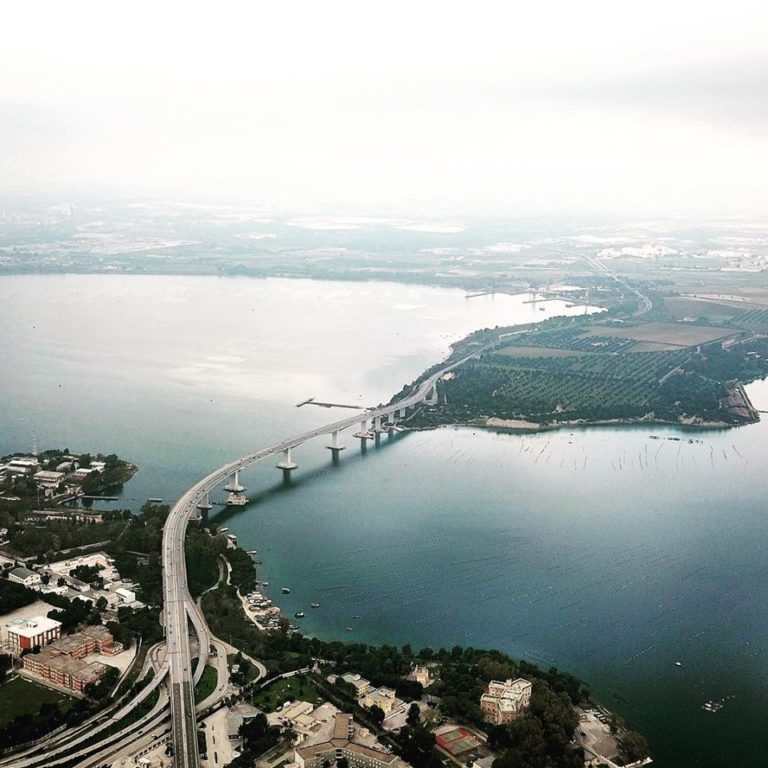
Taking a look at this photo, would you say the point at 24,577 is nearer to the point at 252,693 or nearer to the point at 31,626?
the point at 31,626

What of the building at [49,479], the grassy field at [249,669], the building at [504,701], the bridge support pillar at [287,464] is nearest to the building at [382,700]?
the building at [504,701]

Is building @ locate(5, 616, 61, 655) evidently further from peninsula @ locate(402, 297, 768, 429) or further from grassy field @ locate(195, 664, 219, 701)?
peninsula @ locate(402, 297, 768, 429)

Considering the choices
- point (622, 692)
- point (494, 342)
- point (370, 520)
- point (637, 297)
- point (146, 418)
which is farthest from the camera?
point (637, 297)

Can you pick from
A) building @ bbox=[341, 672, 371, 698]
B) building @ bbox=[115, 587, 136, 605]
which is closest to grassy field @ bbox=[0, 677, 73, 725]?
building @ bbox=[115, 587, 136, 605]

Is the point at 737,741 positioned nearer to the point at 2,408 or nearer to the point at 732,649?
the point at 732,649

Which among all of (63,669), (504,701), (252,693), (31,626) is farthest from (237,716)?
(31,626)

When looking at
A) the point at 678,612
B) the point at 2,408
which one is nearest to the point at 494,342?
the point at 2,408

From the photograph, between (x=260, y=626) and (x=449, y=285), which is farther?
(x=449, y=285)
